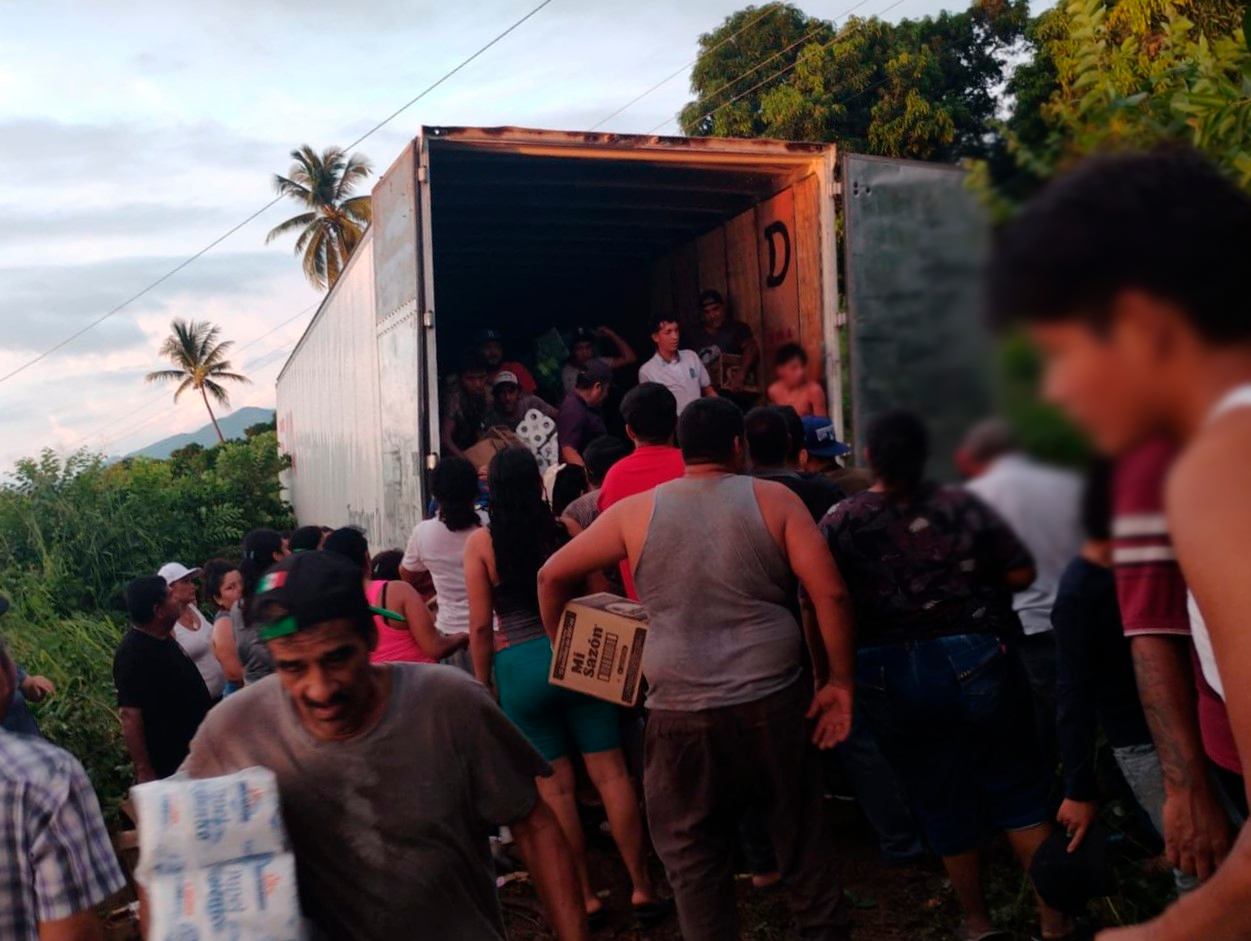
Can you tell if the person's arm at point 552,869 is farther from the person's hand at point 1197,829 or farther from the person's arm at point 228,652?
the person's arm at point 228,652

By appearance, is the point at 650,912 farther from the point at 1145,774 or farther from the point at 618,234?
the point at 618,234

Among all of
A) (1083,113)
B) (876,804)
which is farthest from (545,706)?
(1083,113)

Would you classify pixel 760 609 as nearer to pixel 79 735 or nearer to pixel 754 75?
pixel 79 735

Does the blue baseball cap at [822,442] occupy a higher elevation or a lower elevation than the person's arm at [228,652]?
higher

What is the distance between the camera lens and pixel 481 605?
15.8 feet

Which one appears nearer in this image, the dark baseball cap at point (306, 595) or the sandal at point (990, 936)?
the dark baseball cap at point (306, 595)

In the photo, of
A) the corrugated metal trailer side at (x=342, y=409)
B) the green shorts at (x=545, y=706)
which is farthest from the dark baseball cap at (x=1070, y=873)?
the corrugated metal trailer side at (x=342, y=409)

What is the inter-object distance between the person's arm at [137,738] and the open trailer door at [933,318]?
5113 millimetres

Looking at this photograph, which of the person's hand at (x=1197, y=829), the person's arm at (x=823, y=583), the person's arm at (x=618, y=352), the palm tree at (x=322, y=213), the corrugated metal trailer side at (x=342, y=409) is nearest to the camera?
the person's hand at (x=1197, y=829)

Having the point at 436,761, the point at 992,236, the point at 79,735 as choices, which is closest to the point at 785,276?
the point at 79,735

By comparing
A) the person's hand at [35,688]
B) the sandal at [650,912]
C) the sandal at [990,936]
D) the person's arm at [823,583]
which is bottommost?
the sandal at [650,912]

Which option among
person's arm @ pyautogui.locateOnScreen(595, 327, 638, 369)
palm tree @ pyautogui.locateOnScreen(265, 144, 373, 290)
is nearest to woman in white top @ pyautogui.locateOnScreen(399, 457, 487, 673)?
person's arm @ pyautogui.locateOnScreen(595, 327, 638, 369)

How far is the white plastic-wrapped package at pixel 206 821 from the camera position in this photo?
8.05ft

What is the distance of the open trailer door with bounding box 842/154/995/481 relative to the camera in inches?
26.2
